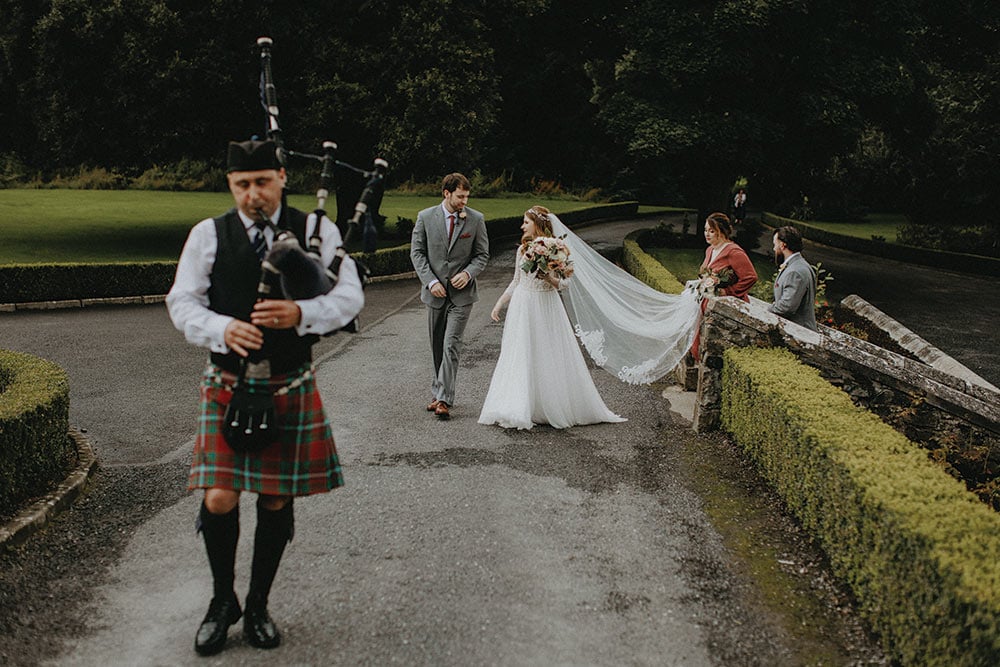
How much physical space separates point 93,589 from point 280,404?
6.14 ft

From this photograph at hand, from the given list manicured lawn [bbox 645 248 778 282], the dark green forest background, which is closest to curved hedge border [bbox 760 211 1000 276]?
the dark green forest background

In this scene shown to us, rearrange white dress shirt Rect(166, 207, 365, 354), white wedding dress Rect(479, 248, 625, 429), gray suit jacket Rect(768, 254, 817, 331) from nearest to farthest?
1. white dress shirt Rect(166, 207, 365, 354)
2. white wedding dress Rect(479, 248, 625, 429)
3. gray suit jacket Rect(768, 254, 817, 331)

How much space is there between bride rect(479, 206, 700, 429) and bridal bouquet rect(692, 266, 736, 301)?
28 cm

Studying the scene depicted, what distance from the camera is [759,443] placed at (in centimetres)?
704

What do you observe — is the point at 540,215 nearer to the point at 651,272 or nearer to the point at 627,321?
the point at 627,321

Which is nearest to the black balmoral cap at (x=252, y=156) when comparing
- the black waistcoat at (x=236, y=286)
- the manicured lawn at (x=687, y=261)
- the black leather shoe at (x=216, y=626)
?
the black waistcoat at (x=236, y=286)

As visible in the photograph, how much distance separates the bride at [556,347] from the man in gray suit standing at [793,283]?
1001mm

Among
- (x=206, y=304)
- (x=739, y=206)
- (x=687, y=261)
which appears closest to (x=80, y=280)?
(x=206, y=304)

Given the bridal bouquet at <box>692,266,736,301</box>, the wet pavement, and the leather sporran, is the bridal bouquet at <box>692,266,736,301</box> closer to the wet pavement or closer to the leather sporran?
the wet pavement

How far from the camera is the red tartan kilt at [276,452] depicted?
3.88m

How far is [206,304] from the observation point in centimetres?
394

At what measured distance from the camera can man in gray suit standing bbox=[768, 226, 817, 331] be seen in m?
9.01

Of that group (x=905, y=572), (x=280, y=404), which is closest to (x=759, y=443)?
(x=905, y=572)

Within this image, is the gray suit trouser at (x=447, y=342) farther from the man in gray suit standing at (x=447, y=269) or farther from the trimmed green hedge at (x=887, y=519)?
the trimmed green hedge at (x=887, y=519)
